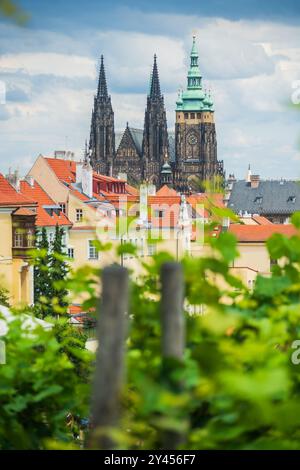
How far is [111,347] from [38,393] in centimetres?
125

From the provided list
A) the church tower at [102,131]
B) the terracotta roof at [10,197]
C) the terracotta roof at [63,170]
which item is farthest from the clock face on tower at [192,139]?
the terracotta roof at [10,197]

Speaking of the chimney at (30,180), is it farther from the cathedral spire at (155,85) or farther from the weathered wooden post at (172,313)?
the cathedral spire at (155,85)

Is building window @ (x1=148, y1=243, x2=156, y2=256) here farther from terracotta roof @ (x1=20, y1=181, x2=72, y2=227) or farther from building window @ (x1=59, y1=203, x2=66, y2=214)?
building window @ (x1=59, y1=203, x2=66, y2=214)

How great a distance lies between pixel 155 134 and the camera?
5497 inches

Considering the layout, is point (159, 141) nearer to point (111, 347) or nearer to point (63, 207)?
point (63, 207)

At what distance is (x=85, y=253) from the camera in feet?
157

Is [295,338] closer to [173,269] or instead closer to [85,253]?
[173,269]

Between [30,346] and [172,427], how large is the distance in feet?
4.75

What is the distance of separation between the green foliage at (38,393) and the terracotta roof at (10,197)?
37009 mm

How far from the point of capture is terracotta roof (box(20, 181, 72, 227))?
158 feet

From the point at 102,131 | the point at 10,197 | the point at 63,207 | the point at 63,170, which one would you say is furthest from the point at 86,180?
the point at 102,131

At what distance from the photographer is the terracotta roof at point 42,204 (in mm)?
48156

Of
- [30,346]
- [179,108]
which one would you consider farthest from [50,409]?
[179,108]

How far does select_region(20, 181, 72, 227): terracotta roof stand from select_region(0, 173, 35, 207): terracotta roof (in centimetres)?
333
